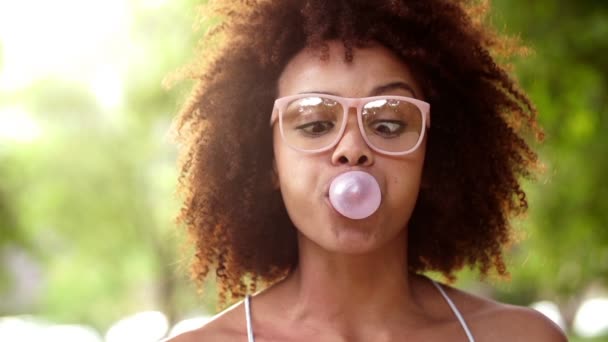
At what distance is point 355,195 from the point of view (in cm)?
260

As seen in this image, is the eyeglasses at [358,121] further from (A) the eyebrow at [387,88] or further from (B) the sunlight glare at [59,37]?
(B) the sunlight glare at [59,37]

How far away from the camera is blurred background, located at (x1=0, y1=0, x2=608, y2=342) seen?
295 inches

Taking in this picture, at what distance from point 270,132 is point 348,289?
22.4 inches

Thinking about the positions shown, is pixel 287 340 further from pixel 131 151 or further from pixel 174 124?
pixel 131 151

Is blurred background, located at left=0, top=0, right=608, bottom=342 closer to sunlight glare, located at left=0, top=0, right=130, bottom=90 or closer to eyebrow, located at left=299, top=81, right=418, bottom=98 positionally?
sunlight glare, located at left=0, top=0, right=130, bottom=90

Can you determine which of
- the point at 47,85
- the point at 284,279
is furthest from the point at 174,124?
the point at 47,85

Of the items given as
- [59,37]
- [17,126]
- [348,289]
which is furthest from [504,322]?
[17,126]

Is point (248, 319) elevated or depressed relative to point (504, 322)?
elevated

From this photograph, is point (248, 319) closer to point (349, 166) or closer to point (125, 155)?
point (349, 166)

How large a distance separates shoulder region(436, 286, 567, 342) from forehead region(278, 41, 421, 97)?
0.78m

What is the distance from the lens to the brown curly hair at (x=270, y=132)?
290 cm

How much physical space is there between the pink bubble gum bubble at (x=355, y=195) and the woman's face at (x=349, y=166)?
0.13 feet

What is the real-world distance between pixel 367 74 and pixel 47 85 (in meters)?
10.7

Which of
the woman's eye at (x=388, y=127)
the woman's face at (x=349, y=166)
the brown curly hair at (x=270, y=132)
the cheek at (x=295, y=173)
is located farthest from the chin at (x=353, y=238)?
the brown curly hair at (x=270, y=132)
